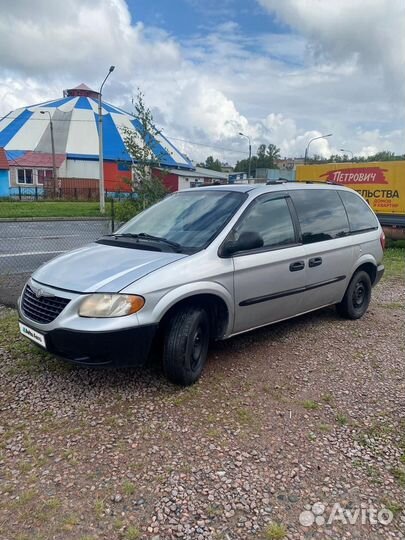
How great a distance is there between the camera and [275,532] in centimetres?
224

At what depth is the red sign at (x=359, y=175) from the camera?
45.8 feet

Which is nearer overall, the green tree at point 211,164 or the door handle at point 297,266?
the door handle at point 297,266

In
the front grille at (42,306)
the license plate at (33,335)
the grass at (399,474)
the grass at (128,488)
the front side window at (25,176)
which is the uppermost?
the front side window at (25,176)

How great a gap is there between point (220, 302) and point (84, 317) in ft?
4.01

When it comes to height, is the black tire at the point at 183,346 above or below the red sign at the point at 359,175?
below

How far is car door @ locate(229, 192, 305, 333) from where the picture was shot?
401 cm

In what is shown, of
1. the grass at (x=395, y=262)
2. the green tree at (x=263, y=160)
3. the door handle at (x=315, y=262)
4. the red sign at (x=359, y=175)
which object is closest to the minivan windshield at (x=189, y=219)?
the door handle at (x=315, y=262)

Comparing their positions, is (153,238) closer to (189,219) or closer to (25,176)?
(189,219)

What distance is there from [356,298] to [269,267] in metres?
2.08

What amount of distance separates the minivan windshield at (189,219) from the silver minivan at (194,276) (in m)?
0.01

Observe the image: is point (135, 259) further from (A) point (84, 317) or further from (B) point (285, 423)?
(B) point (285, 423)

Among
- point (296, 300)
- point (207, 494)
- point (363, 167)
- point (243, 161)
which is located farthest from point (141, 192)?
point (243, 161)

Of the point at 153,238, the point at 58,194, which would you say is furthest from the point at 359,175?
the point at 58,194

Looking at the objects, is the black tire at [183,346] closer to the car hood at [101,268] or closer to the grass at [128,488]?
the car hood at [101,268]
